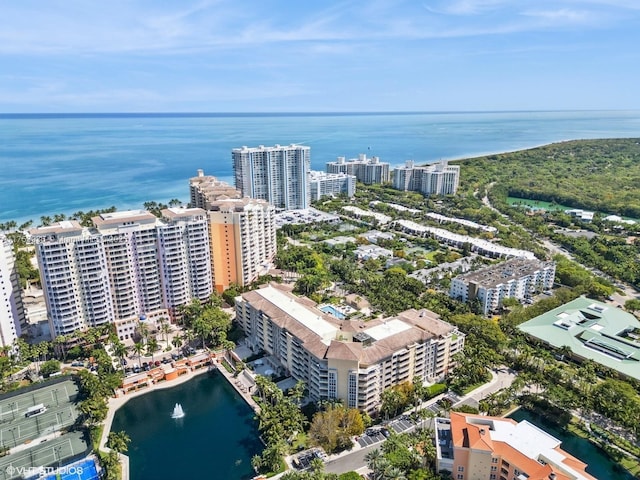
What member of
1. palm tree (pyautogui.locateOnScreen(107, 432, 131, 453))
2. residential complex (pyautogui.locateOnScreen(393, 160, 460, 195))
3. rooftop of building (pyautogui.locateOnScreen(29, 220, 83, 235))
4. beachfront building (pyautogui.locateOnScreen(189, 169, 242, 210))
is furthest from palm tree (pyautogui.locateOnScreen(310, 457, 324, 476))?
residential complex (pyautogui.locateOnScreen(393, 160, 460, 195))

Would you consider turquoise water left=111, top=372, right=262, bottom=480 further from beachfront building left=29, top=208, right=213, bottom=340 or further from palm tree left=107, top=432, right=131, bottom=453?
beachfront building left=29, top=208, right=213, bottom=340

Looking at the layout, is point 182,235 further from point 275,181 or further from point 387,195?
point 387,195

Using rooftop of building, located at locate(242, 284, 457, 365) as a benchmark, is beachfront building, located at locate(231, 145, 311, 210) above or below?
above

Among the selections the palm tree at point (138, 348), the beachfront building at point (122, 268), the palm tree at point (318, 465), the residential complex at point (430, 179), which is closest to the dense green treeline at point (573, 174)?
the residential complex at point (430, 179)

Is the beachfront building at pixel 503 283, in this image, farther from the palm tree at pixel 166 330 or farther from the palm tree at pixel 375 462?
the palm tree at pixel 166 330

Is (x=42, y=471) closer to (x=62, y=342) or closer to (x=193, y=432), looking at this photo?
(x=193, y=432)
